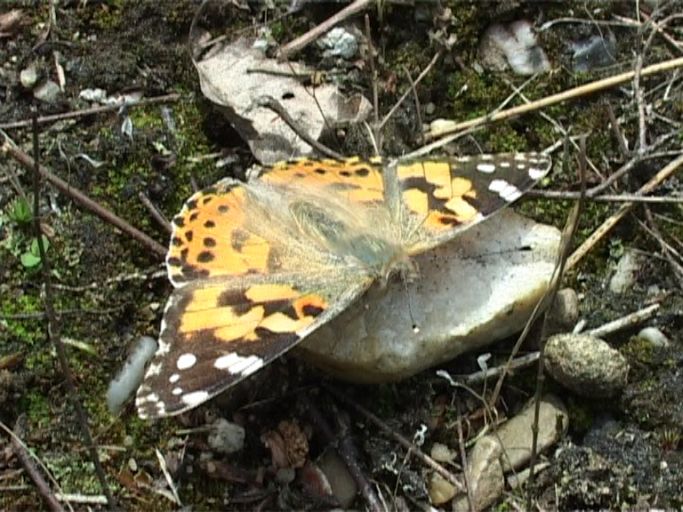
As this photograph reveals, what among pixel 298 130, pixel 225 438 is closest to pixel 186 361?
pixel 225 438

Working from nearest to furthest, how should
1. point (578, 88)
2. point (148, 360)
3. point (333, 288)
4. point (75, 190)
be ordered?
point (333, 288), point (148, 360), point (75, 190), point (578, 88)

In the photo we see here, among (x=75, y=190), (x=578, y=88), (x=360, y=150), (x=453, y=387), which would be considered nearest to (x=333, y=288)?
(x=453, y=387)

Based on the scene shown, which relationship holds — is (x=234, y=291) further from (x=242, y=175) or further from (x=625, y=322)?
(x=625, y=322)

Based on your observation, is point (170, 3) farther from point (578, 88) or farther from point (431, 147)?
point (578, 88)

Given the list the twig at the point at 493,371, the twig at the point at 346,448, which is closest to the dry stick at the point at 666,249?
the twig at the point at 493,371

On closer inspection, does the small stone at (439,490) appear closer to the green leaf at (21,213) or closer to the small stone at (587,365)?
the small stone at (587,365)

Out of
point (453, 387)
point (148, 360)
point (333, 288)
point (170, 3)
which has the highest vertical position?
point (170, 3)
